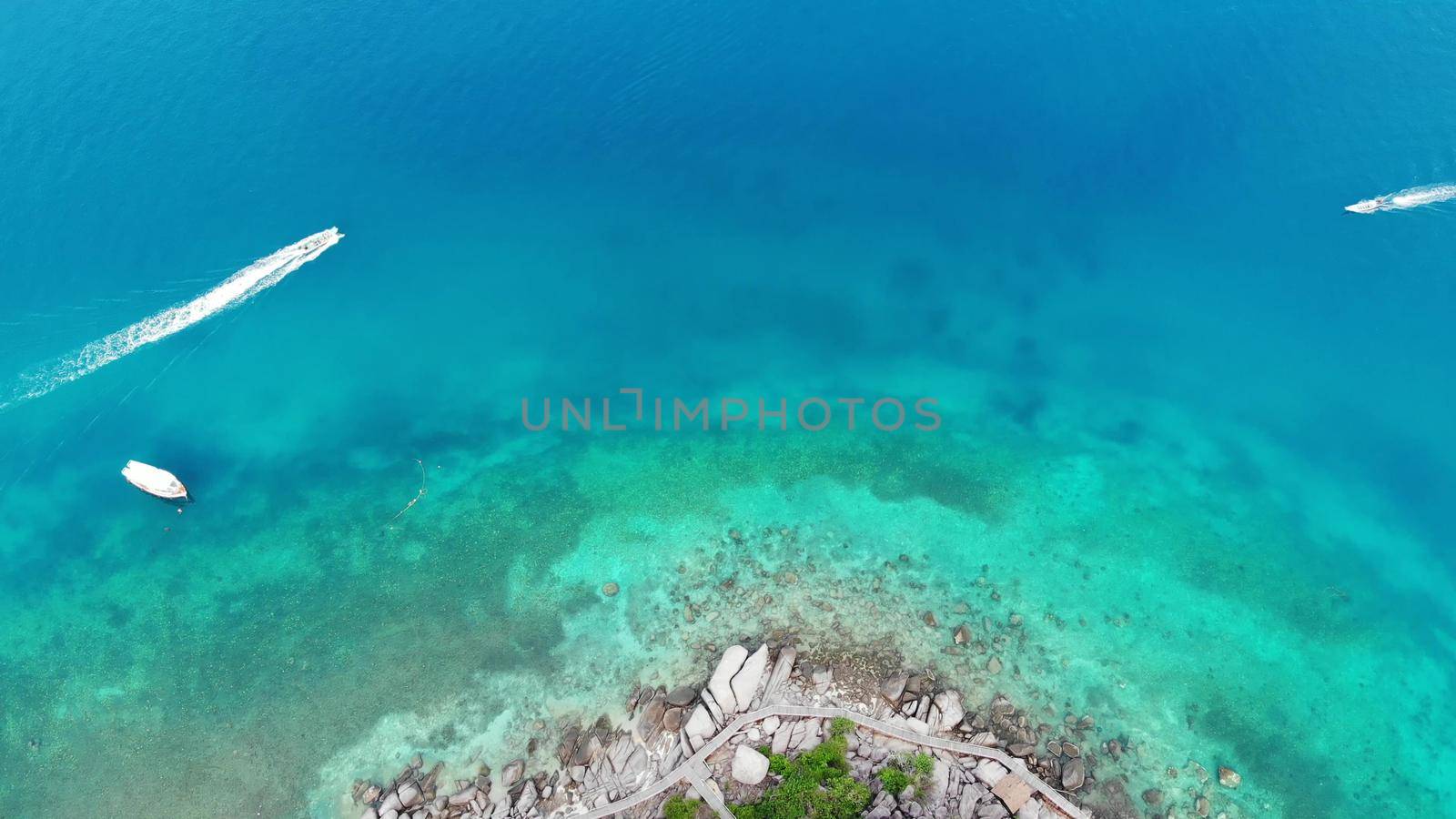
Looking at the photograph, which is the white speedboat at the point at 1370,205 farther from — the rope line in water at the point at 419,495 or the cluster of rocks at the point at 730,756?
the rope line in water at the point at 419,495

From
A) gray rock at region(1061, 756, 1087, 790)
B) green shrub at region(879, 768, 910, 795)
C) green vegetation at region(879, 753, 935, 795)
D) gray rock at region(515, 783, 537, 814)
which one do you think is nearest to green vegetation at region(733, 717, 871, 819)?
green shrub at region(879, 768, 910, 795)

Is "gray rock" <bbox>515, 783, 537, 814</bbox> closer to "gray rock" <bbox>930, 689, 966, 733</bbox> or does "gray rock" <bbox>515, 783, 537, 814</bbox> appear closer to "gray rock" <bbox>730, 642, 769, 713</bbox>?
"gray rock" <bbox>730, 642, 769, 713</bbox>

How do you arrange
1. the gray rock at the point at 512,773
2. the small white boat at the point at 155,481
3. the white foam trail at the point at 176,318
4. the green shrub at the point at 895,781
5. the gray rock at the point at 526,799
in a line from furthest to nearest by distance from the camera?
the white foam trail at the point at 176,318 < the small white boat at the point at 155,481 < the gray rock at the point at 512,773 < the gray rock at the point at 526,799 < the green shrub at the point at 895,781

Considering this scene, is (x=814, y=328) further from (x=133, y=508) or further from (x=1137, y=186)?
(x=133, y=508)

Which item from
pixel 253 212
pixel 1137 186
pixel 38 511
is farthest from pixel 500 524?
pixel 1137 186

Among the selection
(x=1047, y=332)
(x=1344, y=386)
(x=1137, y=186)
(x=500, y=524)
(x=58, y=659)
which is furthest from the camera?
(x=1137, y=186)

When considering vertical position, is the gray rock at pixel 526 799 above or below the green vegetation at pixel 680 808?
below

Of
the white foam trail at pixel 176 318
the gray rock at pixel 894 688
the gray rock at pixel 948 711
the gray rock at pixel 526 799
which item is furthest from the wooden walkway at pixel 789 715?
the white foam trail at pixel 176 318
